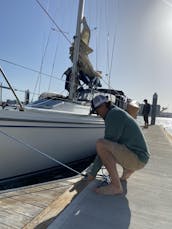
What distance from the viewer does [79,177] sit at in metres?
4.56

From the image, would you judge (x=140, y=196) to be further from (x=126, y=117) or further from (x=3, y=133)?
(x=3, y=133)

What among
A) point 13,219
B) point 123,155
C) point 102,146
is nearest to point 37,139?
point 102,146

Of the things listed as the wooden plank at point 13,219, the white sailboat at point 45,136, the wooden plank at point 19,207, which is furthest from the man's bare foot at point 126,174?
the wooden plank at point 13,219

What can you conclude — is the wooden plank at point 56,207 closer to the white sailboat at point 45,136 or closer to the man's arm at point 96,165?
the man's arm at point 96,165

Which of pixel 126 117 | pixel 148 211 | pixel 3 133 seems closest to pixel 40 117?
pixel 3 133

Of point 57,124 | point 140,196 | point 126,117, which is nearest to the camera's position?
point 126,117

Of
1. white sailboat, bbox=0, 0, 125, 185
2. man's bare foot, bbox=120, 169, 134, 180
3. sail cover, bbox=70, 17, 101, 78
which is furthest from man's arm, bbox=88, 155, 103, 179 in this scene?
sail cover, bbox=70, 17, 101, 78

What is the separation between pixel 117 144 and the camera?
144 inches

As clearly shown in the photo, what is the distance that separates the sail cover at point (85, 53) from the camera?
30.3 ft

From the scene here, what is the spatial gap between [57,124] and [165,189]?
2.49m

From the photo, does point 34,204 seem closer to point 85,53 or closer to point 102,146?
point 102,146

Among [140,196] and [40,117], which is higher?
[40,117]

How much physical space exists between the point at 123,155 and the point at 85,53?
635 cm

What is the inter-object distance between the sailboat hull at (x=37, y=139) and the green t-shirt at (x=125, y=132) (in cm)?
135
